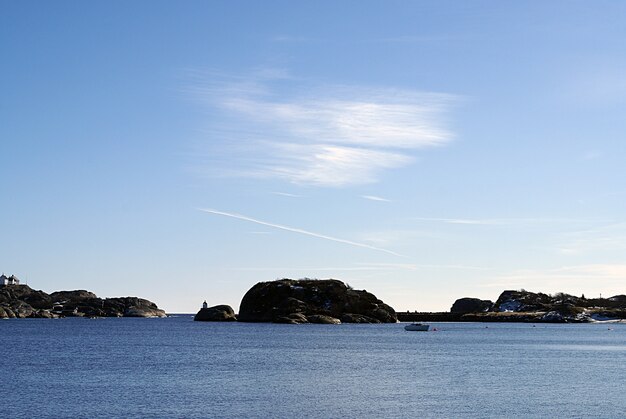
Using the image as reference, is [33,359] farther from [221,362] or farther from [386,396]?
[386,396]

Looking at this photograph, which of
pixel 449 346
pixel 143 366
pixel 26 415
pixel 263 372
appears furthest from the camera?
pixel 449 346

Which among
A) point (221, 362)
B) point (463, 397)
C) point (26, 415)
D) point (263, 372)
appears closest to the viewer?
point (26, 415)

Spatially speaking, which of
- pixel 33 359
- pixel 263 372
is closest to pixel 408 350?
pixel 263 372

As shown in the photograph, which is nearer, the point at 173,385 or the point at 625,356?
the point at 173,385

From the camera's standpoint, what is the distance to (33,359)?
125562 mm

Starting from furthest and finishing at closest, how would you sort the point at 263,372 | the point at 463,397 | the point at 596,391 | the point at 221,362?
the point at 221,362, the point at 263,372, the point at 596,391, the point at 463,397

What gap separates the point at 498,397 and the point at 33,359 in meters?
77.6

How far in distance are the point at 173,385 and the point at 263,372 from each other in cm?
1904

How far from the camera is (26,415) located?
66.3 meters

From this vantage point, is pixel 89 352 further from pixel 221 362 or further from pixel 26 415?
pixel 26 415

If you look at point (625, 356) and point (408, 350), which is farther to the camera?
point (408, 350)

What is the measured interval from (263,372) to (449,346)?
3180 inches

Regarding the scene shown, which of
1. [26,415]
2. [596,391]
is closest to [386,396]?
[596,391]

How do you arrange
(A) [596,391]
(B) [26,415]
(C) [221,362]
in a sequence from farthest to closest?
(C) [221,362]
(A) [596,391]
(B) [26,415]
